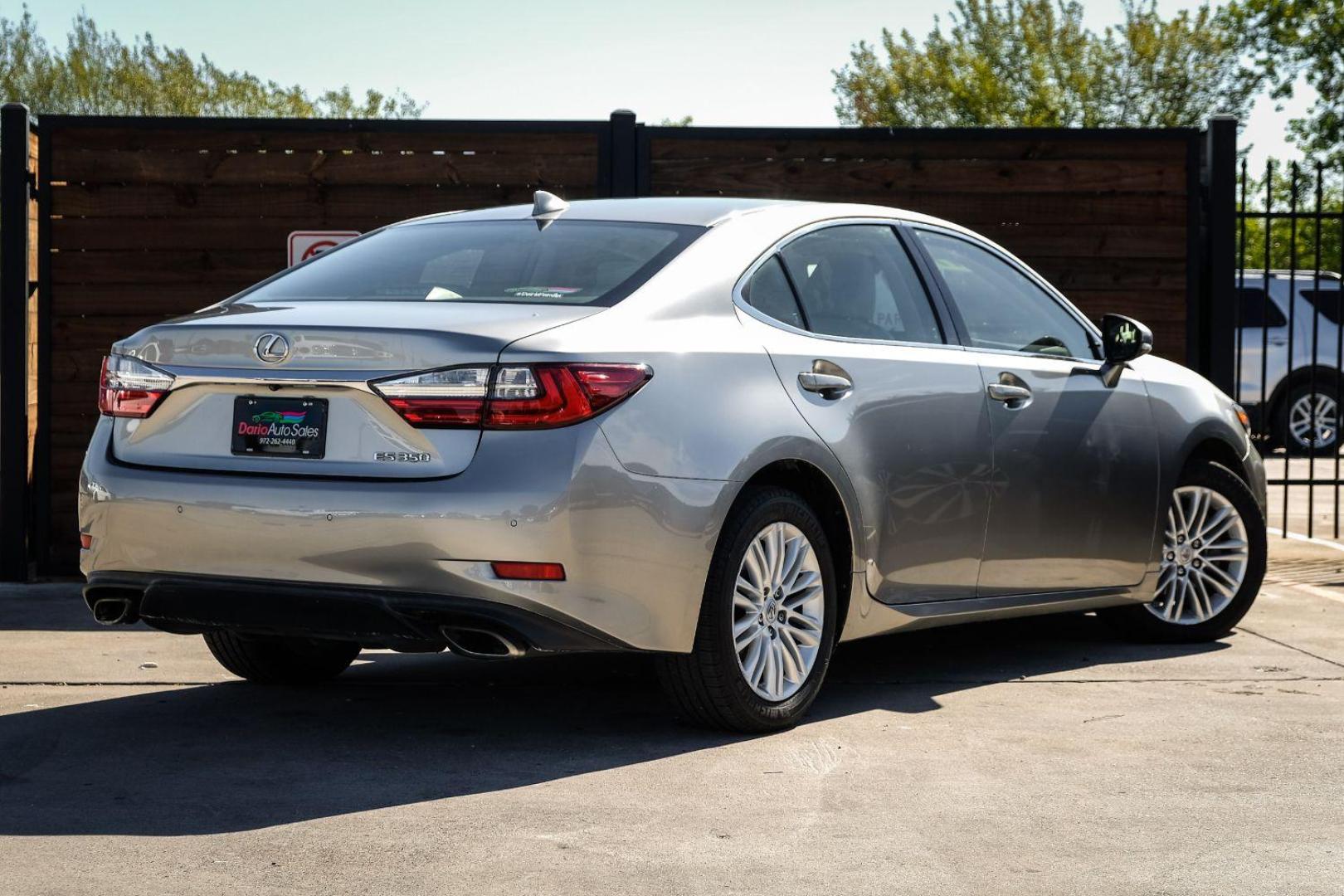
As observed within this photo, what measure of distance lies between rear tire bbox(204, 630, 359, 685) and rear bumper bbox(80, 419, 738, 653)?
1105 mm

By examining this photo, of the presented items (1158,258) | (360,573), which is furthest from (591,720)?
(1158,258)

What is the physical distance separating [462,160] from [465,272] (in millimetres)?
4239

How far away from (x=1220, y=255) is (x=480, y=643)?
6.37 m

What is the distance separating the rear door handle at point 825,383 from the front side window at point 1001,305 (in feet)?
3.08

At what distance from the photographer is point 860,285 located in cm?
609

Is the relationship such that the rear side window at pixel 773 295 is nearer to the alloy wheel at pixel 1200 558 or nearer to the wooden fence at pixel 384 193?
the alloy wheel at pixel 1200 558

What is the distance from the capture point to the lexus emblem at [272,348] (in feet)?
16.3

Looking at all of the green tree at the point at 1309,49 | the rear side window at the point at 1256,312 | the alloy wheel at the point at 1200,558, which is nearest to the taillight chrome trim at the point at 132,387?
the alloy wheel at the point at 1200,558

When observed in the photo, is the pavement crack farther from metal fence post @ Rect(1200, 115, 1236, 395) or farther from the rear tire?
the rear tire

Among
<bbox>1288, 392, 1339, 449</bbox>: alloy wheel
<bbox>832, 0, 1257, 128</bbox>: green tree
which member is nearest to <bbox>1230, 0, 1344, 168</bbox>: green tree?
<bbox>832, 0, 1257, 128</bbox>: green tree

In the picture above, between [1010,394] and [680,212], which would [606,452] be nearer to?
[680,212]

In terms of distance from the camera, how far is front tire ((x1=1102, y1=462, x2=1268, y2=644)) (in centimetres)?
739

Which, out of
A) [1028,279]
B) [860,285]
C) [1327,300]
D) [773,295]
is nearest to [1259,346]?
[1327,300]

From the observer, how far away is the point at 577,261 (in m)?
5.55
